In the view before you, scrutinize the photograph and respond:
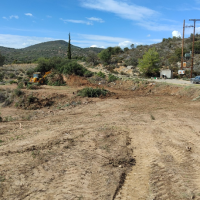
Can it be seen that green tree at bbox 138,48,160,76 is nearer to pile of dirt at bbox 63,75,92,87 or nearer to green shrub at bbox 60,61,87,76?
green shrub at bbox 60,61,87,76

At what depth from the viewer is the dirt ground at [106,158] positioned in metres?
5.11

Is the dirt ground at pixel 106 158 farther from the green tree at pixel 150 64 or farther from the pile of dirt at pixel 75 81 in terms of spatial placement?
the green tree at pixel 150 64

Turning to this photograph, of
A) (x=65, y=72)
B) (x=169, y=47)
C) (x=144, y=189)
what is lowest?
(x=144, y=189)

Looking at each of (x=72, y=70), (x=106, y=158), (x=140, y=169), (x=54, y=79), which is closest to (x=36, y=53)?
(x=72, y=70)

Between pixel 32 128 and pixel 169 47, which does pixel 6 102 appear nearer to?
pixel 32 128

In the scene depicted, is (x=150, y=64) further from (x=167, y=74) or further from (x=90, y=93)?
(x=90, y=93)

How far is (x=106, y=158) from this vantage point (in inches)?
271

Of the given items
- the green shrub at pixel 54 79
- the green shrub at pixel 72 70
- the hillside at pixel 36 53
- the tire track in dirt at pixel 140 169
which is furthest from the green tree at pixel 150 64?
the hillside at pixel 36 53

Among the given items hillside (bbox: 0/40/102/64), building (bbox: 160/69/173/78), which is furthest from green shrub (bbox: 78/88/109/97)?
hillside (bbox: 0/40/102/64)

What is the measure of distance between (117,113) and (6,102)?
11.1 meters

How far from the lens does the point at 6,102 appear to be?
18.5m

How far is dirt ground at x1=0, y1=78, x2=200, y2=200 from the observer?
5.11 m

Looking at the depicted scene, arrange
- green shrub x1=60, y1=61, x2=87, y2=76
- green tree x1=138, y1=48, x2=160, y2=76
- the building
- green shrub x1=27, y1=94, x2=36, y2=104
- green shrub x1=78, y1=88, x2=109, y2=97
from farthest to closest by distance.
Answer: green tree x1=138, y1=48, x2=160, y2=76
green shrub x1=60, y1=61, x2=87, y2=76
the building
green shrub x1=78, y1=88, x2=109, y2=97
green shrub x1=27, y1=94, x2=36, y2=104

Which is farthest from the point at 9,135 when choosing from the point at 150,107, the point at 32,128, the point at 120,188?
the point at 150,107
